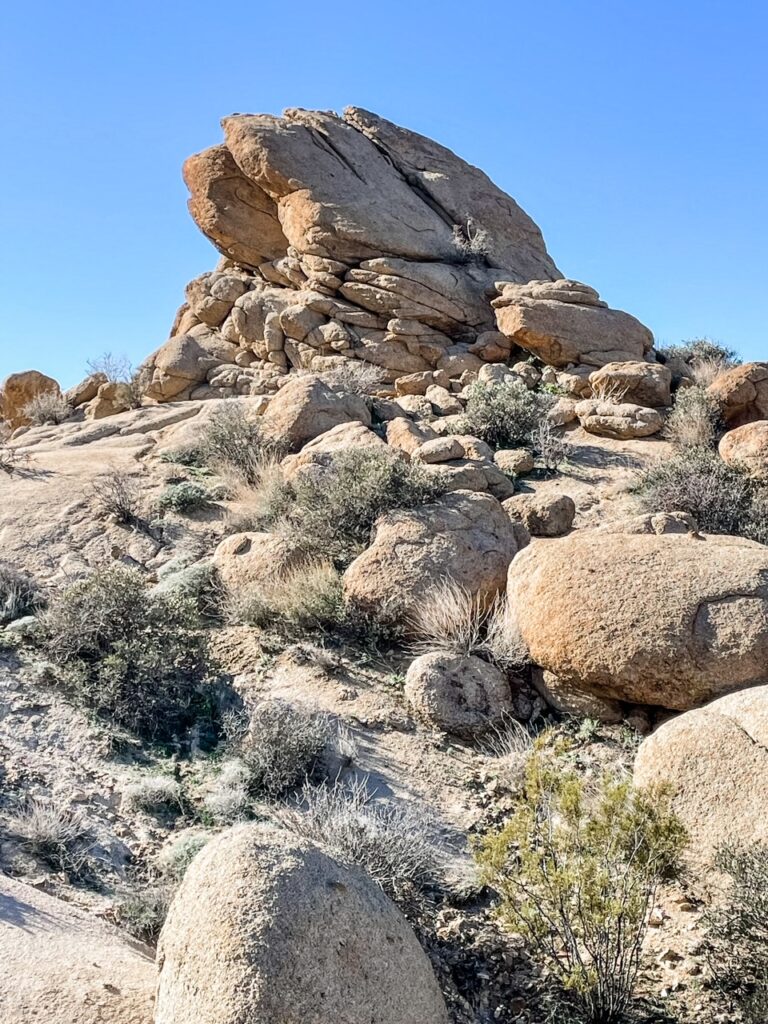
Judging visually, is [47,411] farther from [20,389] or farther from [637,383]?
[637,383]

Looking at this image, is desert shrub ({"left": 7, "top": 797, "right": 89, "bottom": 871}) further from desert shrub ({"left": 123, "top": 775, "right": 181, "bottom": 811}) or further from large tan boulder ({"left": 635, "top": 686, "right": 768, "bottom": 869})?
large tan boulder ({"left": 635, "top": 686, "right": 768, "bottom": 869})

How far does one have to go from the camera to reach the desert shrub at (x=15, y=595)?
7.90m

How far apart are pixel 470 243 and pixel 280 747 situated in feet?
49.0

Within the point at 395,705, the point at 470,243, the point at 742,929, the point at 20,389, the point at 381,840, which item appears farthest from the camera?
the point at 20,389

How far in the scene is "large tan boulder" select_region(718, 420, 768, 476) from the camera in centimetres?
969

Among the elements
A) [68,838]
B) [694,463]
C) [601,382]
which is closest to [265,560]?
[68,838]

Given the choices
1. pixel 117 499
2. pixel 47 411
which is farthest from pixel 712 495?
pixel 47 411

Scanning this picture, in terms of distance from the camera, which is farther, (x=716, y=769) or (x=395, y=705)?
(x=395, y=705)

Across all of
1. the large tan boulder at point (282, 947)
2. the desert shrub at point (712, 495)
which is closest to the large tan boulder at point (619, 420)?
the desert shrub at point (712, 495)

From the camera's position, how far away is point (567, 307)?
15297 mm

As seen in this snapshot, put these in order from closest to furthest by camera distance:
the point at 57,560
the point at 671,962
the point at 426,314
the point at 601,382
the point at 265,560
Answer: the point at 671,962, the point at 265,560, the point at 57,560, the point at 601,382, the point at 426,314

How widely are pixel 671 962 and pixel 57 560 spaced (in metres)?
7.68

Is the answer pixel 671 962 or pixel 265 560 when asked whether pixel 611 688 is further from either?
pixel 265 560

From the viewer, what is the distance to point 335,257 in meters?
17.2
